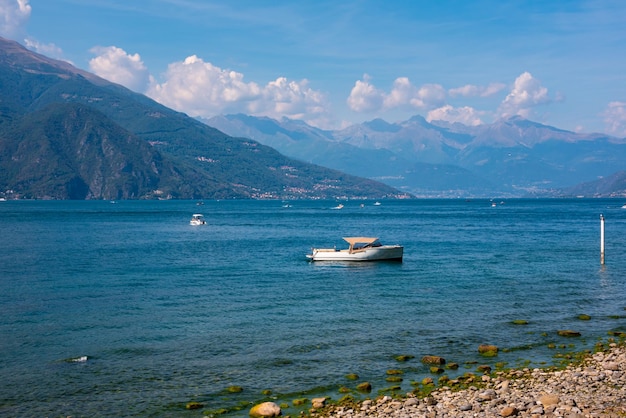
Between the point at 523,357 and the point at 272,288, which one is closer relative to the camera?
the point at 523,357

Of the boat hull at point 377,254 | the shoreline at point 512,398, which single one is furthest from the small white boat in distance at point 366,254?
the shoreline at point 512,398

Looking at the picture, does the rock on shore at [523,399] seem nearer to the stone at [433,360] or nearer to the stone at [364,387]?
the stone at [364,387]

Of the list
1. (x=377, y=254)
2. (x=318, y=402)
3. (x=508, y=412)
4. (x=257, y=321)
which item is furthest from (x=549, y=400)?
(x=377, y=254)

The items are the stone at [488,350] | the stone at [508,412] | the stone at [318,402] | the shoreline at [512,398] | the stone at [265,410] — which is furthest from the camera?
the stone at [488,350]

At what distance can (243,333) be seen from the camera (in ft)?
136

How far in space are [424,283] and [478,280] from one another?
21.0 ft

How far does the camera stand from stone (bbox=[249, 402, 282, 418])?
87.6 ft

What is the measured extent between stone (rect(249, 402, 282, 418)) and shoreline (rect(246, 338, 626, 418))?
0.55 m

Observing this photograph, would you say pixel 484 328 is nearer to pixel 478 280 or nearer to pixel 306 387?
pixel 306 387

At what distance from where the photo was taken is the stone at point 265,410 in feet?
87.6

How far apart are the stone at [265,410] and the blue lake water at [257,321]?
40.0 inches

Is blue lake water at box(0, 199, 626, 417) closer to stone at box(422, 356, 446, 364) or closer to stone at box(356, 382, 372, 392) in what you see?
stone at box(356, 382, 372, 392)

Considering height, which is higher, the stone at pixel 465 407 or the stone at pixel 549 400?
the stone at pixel 549 400

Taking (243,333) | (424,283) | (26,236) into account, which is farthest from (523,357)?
(26,236)
